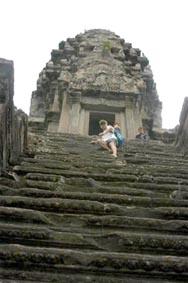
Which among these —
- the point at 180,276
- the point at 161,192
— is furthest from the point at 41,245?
the point at 161,192

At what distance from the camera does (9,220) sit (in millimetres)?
3533

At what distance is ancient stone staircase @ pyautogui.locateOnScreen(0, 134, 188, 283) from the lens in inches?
117

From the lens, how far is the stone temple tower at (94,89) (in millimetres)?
14562

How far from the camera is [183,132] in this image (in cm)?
884

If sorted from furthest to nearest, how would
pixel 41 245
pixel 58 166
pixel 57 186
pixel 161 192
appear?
pixel 58 166, pixel 161 192, pixel 57 186, pixel 41 245

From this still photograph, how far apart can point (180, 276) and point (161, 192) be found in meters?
1.86

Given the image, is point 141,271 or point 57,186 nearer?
point 141,271

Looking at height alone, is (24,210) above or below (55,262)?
above

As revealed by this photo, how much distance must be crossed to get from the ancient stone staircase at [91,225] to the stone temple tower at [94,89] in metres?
8.37

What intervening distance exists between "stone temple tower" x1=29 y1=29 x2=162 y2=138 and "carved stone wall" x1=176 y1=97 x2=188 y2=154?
4706 millimetres

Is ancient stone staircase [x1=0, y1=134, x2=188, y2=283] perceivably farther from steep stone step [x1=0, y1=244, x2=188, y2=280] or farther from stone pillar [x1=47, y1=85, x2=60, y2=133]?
stone pillar [x1=47, y1=85, x2=60, y2=133]

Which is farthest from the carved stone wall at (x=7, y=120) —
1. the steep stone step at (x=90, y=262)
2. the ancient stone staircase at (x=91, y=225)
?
the steep stone step at (x=90, y=262)

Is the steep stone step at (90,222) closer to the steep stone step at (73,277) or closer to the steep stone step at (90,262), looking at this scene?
the steep stone step at (90,262)

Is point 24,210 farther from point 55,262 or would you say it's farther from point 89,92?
point 89,92
